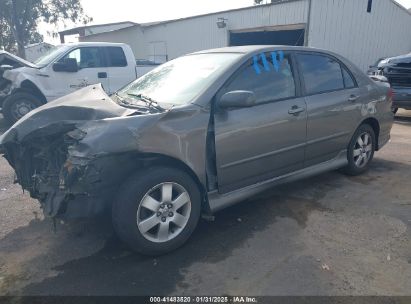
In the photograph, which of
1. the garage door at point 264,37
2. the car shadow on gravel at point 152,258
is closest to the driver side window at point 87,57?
the car shadow on gravel at point 152,258

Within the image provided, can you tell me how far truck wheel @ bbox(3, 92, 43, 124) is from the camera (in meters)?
8.12

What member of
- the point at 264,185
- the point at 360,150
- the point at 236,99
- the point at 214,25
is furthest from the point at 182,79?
the point at 214,25

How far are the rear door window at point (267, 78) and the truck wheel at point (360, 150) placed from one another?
4.50ft

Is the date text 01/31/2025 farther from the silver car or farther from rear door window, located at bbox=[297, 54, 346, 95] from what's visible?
rear door window, located at bbox=[297, 54, 346, 95]

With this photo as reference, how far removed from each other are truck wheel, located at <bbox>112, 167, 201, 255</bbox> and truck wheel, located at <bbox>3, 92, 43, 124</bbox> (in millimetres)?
6391

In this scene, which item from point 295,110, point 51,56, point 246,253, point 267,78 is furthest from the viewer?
point 51,56

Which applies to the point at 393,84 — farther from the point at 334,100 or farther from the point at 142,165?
the point at 142,165

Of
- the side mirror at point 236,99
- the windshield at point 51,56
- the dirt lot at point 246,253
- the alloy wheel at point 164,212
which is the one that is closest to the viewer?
the dirt lot at point 246,253

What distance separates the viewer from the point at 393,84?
356 inches

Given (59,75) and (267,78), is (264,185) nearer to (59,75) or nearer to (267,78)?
(267,78)

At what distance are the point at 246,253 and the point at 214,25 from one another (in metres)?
17.2

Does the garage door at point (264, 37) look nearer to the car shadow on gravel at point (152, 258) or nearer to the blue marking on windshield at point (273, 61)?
the blue marking on windshield at point (273, 61)

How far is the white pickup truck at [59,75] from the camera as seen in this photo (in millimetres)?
8141

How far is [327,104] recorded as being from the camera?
4.20 m
